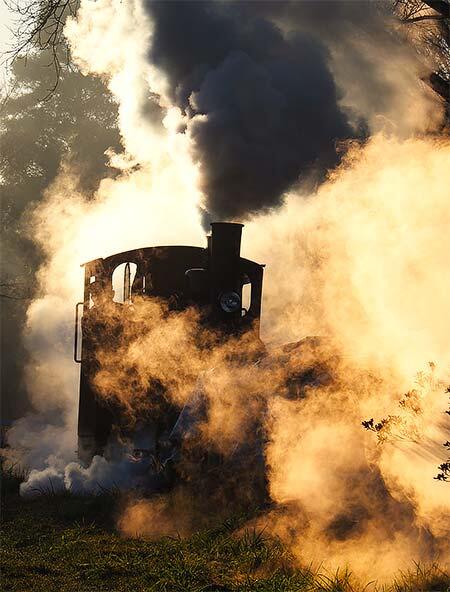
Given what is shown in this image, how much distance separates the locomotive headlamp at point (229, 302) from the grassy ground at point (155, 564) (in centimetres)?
321

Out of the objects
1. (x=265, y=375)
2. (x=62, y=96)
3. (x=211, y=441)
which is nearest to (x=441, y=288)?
(x=265, y=375)

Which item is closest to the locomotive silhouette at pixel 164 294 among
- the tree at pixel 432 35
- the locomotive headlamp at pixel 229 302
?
the locomotive headlamp at pixel 229 302

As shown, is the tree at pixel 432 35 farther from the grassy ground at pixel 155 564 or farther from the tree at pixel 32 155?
the tree at pixel 32 155

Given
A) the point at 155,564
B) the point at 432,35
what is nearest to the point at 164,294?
the point at 155,564

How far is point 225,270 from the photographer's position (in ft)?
34.6

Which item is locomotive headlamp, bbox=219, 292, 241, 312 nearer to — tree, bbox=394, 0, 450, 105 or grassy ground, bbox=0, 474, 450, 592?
grassy ground, bbox=0, 474, 450, 592

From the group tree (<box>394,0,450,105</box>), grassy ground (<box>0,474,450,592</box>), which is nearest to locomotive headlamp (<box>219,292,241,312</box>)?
grassy ground (<box>0,474,450,592</box>)

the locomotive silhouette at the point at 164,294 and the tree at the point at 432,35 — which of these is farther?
the tree at the point at 432,35

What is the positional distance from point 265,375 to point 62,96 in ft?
77.6

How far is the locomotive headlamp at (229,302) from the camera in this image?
1055 centimetres

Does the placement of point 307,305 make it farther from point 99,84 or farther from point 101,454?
point 99,84

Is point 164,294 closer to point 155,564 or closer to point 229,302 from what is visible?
point 229,302

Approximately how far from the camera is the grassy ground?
6.22 meters

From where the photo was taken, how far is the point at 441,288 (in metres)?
8.86
